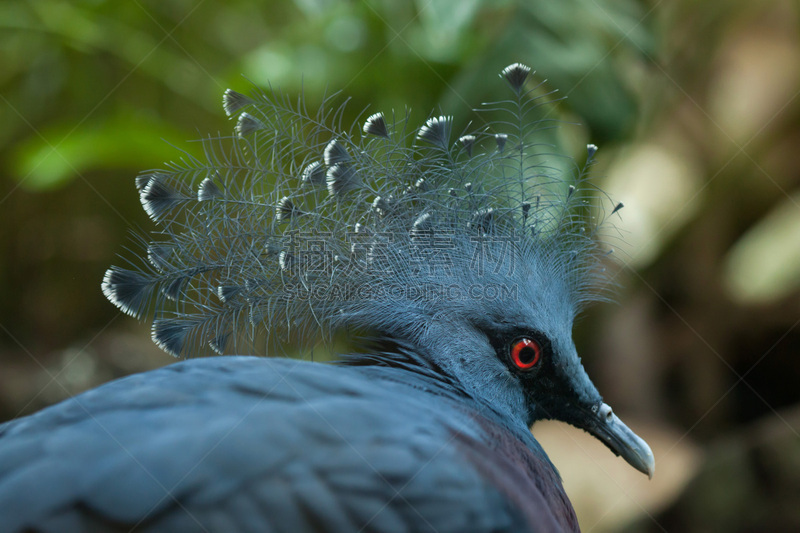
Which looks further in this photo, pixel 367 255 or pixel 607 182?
pixel 607 182

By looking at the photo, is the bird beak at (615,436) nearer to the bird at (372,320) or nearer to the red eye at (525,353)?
the bird at (372,320)

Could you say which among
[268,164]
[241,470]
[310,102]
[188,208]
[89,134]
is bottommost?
[89,134]

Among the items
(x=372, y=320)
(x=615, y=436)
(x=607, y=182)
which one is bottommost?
(x=372, y=320)

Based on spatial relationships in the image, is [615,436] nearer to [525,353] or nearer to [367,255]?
[525,353]

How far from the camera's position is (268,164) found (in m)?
1.37

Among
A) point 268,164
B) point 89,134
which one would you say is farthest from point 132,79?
point 268,164

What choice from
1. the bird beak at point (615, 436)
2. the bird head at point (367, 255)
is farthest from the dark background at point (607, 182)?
the bird beak at point (615, 436)

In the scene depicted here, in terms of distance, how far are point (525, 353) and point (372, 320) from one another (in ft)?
1.03

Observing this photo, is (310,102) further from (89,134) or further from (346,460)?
(346,460)

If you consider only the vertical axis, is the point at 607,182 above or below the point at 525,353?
above

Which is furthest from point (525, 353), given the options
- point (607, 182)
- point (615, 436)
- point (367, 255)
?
point (607, 182)

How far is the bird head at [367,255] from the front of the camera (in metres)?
1.29

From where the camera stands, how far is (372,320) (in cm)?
130

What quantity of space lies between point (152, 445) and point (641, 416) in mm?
3205
